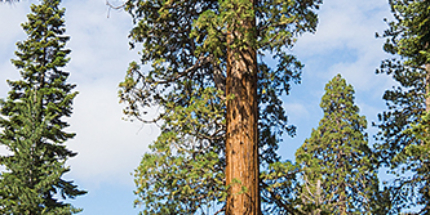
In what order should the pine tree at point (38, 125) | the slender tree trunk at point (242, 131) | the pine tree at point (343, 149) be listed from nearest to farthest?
1. the slender tree trunk at point (242, 131)
2. the pine tree at point (38, 125)
3. the pine tree at point (343, 149)

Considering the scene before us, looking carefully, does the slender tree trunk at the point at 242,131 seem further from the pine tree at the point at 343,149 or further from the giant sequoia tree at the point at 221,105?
the pine tree at the point at 343,149

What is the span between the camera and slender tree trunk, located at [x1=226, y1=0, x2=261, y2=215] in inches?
273

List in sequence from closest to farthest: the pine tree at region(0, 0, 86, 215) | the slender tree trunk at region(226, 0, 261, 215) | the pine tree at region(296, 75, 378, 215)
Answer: the slender tree trunk at region(226, 0, 261, 215), the pine tree at region(0, 0, 86, 215), the pine tree at region(296, 75, 378, 215)

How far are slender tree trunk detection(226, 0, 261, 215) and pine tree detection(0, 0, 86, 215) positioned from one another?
12.5 m

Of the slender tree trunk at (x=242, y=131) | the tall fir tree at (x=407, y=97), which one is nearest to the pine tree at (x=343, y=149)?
the tall fir tree at (x=407, y=97)

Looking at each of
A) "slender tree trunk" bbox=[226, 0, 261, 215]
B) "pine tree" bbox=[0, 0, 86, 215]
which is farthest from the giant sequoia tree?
"pine tree" bbox=[0, 0, 86, 215]

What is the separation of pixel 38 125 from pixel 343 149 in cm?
1397

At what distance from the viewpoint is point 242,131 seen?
23.7 ft

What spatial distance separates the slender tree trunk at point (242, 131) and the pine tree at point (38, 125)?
12.5 metres

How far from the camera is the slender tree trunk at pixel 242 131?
694cm

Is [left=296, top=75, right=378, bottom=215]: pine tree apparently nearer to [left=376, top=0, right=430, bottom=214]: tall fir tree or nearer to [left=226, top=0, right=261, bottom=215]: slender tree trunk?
[left=376, top=0, right=430, bottom=214]: tall fir tree

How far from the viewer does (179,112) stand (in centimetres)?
815

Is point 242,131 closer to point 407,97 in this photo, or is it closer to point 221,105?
point 221,105

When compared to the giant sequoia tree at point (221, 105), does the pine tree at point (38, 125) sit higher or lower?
Result: higher
